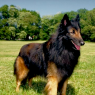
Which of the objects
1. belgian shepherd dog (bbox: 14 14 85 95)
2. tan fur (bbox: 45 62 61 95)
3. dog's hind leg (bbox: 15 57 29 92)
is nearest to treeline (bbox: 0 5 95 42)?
dog's hind leg (bbox: 15 57 29 92)

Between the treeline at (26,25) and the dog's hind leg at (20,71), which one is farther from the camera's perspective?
the treeline at (26,25)

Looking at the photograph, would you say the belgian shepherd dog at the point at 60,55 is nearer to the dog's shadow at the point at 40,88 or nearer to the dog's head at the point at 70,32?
the dog's head at the point at 70,32

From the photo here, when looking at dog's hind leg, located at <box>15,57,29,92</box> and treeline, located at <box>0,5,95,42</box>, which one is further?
treeline, located at <box>0,5,95,42</box>

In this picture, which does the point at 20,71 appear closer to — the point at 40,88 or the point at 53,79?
the point at 40,88

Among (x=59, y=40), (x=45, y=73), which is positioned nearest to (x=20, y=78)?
(x=45, y=73)

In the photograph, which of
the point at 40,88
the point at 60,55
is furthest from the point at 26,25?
the point at 60,55

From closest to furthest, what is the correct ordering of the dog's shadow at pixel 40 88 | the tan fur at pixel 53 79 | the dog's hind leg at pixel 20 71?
the tan fur at pixel 53 79, the dog's hind leg at pixel 20 71, the dog's shadow at pixel 40 88

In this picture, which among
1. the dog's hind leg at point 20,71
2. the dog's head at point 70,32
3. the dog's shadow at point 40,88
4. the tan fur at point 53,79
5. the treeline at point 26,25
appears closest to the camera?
the dog's head at point 70,32

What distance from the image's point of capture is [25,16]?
62.9m

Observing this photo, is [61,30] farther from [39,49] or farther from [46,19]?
[46,19]

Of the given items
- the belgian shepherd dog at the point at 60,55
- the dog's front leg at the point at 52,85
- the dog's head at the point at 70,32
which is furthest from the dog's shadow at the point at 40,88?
the dog's head at the point at 70,32

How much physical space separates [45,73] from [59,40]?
1120 mm

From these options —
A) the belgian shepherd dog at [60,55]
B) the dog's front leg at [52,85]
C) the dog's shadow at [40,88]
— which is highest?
the belgian shepherd dog at [60,55]

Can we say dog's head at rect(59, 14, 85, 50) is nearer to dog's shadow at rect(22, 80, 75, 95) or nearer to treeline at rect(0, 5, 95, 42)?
dog's shadow at rect(22, 80, 75, 95)
